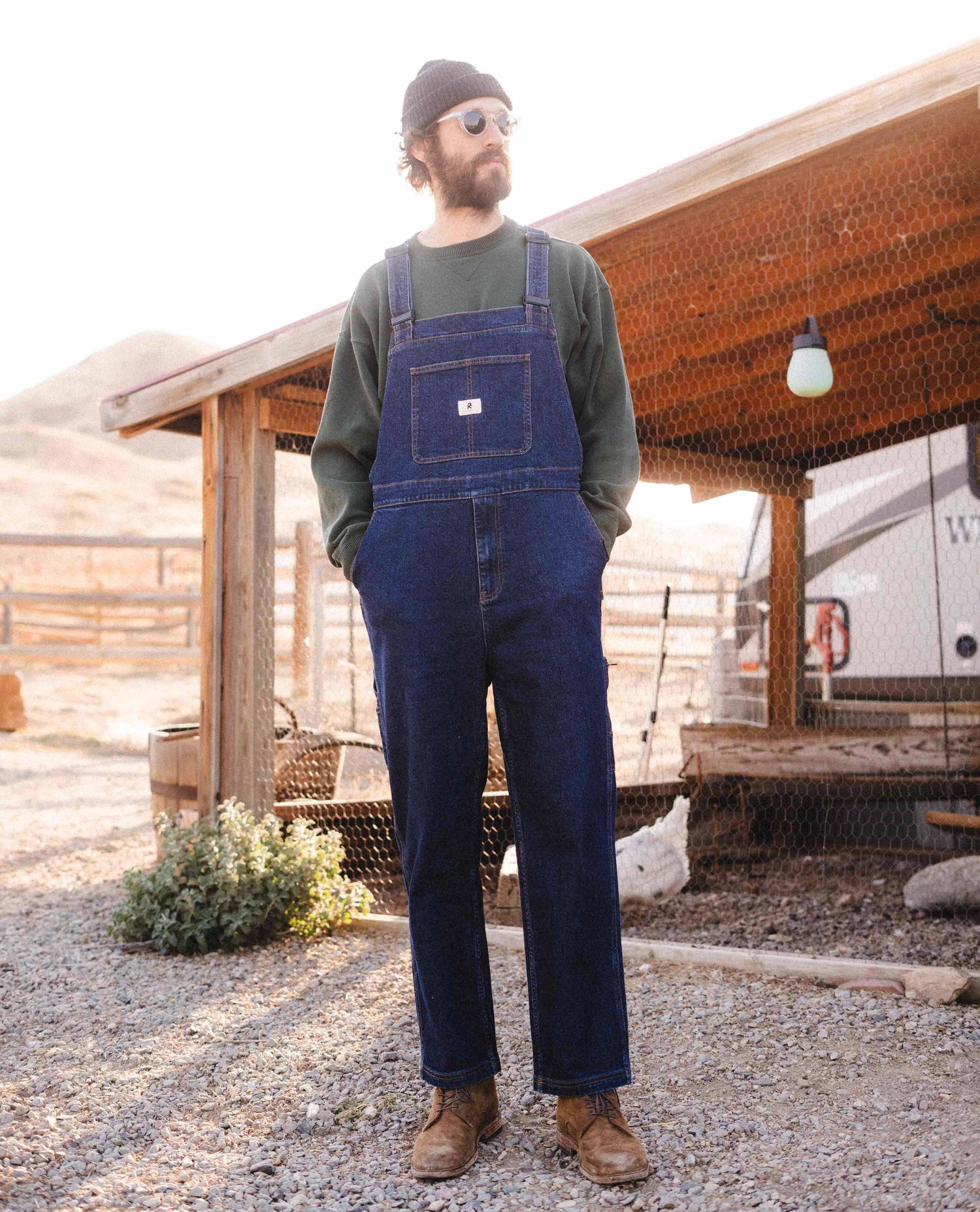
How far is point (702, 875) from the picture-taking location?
5.21 meters

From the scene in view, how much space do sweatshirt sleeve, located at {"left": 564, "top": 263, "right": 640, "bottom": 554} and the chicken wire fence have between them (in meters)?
1.54

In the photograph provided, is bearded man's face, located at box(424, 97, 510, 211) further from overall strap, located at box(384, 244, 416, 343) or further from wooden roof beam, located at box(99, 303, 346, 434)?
wooden roof beam, located at box(99, 303, 346, 434)

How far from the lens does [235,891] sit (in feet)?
12.6

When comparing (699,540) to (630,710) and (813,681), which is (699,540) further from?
(813,681)

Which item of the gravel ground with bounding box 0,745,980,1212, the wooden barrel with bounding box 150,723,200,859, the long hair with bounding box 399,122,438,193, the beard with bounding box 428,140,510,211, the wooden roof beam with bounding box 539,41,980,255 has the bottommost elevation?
the gravel ground with bounding box 0,745,980,1212

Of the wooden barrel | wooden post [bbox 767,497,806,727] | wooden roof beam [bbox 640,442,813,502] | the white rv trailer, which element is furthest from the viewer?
wooden post [bbox 767,497,806,727]

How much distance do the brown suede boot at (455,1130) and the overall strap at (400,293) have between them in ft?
4.49

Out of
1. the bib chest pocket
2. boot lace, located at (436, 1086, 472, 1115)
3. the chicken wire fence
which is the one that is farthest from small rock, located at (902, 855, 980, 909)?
the bib chest pocket

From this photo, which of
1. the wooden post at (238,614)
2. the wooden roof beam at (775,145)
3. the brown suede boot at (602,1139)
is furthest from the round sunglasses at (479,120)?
the wooden post at (238,614)

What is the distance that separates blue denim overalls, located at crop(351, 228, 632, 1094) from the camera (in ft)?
6.26

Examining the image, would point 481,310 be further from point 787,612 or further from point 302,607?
point 302,607

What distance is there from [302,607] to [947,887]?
5724mm

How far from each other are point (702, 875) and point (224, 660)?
7.88ft

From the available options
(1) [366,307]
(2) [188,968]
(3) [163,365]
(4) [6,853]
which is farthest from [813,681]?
(3) [163,365]
